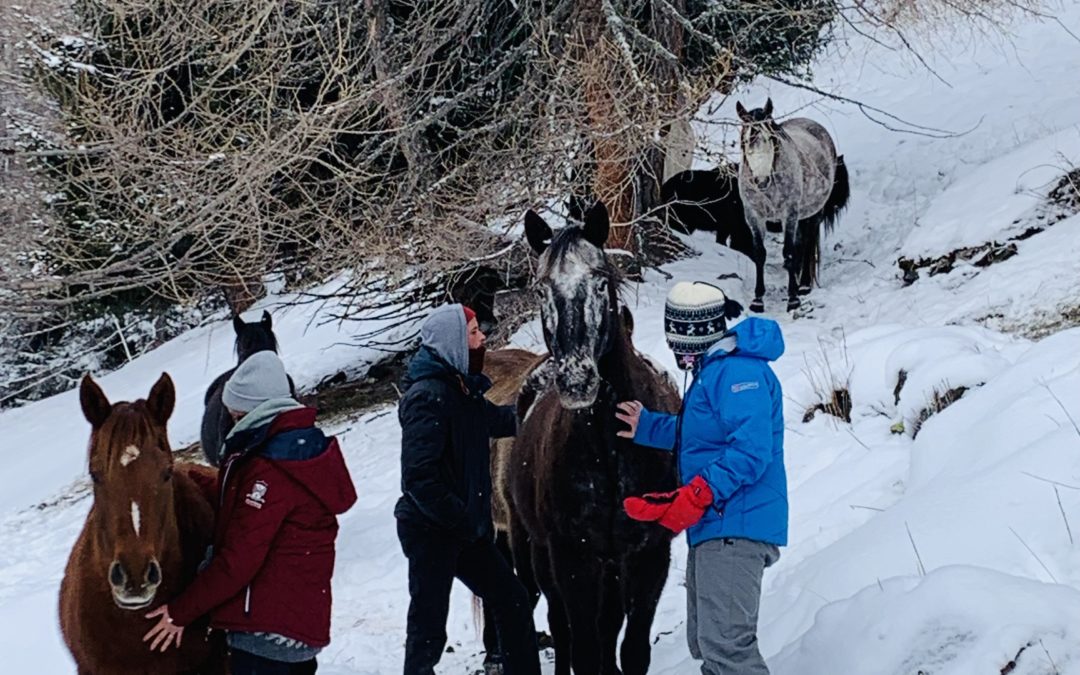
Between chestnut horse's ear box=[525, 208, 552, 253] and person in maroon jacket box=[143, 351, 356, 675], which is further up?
chestnut horse's ear box=[525, 208, 552, 253]

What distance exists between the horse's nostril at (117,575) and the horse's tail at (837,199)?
11442mm

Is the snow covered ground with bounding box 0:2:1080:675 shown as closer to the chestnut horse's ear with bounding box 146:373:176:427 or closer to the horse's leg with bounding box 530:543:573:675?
the horse's leg with bounding box 530:543:573:675

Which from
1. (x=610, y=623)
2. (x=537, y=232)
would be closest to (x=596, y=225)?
(x=537, y=232)

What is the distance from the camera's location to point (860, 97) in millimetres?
20828

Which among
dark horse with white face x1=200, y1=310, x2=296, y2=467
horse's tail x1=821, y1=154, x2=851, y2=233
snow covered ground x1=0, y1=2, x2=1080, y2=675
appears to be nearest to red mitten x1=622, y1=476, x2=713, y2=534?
snow covered ground x1=0, y1=2, x2=1080, y2=675

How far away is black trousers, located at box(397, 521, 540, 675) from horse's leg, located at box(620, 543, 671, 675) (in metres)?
0.45

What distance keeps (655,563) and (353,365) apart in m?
9.64

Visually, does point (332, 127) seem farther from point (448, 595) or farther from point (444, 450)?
point (448, 595)

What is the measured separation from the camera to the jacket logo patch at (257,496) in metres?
3.63

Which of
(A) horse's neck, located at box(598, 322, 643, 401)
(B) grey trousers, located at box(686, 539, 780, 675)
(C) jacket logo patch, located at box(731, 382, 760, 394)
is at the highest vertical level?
(C) jacket logo patch, located at box(731, 382, 760, 394)

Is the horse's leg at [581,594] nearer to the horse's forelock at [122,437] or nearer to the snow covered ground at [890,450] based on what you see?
the snow covered ground at [890,450]

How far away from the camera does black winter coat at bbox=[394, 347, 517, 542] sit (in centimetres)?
433

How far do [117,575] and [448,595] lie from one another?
61.4 inches

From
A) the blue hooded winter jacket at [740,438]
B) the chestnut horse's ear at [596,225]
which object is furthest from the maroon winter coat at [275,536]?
the chestnut horse's ear at [596,225]
